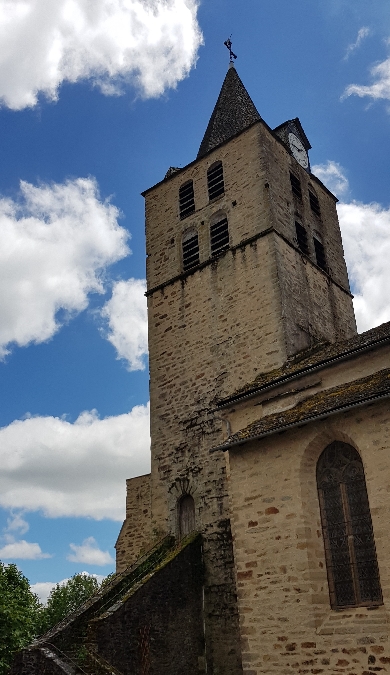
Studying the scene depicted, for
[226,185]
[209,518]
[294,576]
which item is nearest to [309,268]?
[226,185]

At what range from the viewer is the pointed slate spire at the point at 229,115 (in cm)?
2133

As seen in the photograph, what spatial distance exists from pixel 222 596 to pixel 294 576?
5.31m

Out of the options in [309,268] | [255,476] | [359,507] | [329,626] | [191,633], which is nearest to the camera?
[329,626]

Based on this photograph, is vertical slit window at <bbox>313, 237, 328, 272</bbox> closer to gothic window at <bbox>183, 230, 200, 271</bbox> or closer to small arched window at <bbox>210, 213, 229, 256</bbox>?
small arched window at <bbox>210, 213, 229, 256</bbox>

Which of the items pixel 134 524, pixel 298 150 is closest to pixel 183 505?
pixel 134 524

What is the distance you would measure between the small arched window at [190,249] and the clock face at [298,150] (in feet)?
15.5

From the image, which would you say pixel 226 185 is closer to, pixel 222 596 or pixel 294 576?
pixel 222 596

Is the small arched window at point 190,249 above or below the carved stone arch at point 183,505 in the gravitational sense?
above

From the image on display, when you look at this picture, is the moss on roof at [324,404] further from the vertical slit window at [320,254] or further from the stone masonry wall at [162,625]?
the vertical slit window at [320,254]

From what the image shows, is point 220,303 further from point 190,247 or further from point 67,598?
point 67,598

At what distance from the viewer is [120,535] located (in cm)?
1869

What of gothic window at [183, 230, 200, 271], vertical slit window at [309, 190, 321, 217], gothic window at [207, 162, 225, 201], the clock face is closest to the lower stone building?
gothic window at [183, 230, 200, 271]

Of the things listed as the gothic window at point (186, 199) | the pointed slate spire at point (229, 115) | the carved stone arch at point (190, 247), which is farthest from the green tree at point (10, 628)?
the pointed slate spire at point (229, 115)

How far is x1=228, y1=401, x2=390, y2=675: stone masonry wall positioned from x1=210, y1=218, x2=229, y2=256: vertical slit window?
353 inches
